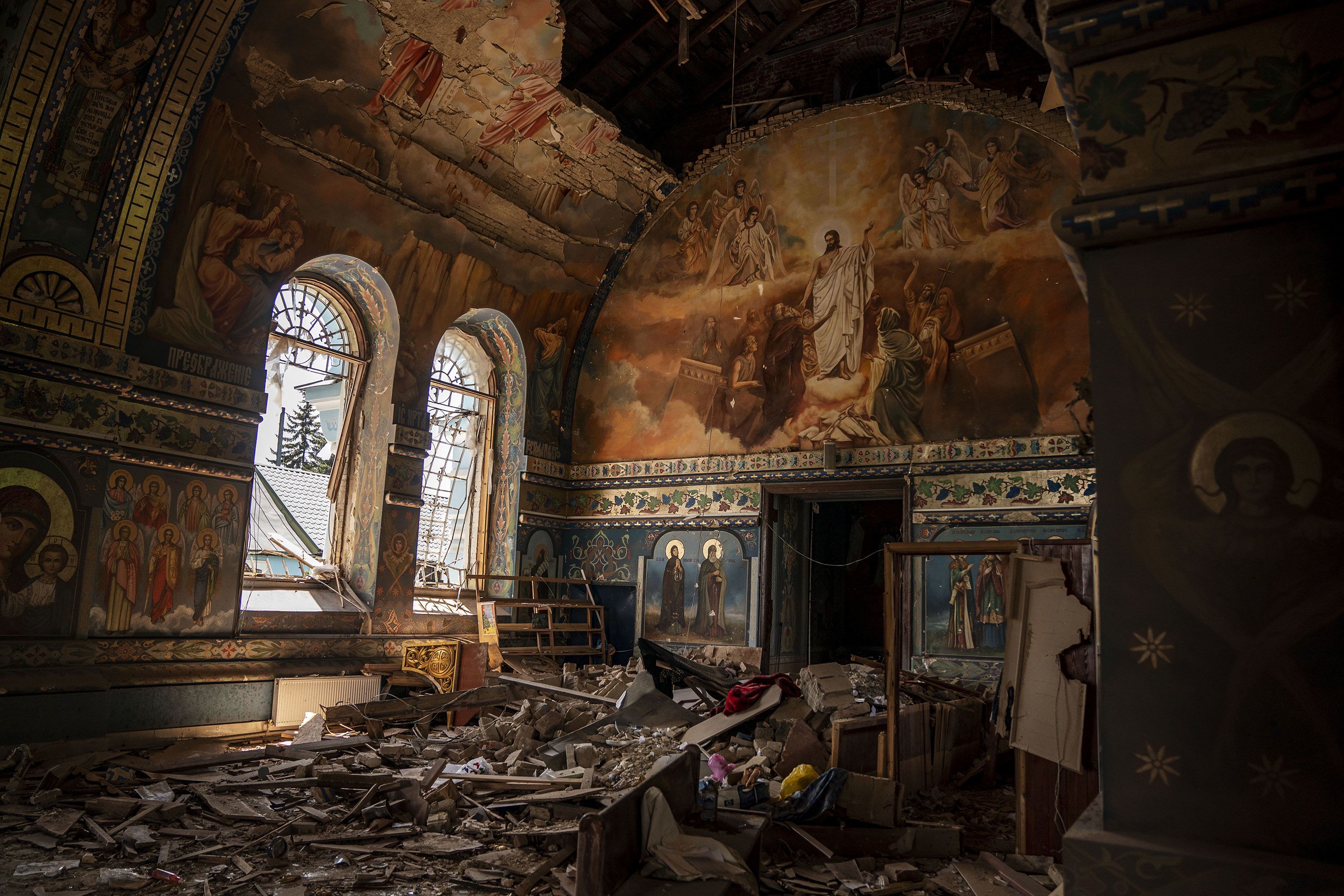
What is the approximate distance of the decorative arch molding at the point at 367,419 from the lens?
37.1 feet

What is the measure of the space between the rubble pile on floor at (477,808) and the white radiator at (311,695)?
498 millimetres

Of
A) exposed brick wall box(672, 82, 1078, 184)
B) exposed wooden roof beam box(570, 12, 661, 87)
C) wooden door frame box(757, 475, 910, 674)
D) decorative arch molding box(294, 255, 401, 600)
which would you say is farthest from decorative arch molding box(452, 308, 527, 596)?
wooden door frame box(757, 475, 910, 674)

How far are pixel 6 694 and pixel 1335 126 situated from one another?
30.9 feet

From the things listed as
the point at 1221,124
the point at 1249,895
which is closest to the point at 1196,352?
the point at 1221,124

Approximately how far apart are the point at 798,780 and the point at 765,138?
397 inches

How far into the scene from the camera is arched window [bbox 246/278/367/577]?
10852 millimetres

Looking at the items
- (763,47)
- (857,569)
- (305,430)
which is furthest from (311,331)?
(857,569)

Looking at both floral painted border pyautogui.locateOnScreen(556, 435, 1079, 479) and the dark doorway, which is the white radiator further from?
the dark doorway

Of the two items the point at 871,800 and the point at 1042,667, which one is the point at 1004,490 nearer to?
the point at 871,800

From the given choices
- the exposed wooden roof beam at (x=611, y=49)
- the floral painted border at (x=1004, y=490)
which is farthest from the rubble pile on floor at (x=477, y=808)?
the exposed wooden roof beam at (x=611, y=49)

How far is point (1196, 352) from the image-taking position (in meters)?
2.18

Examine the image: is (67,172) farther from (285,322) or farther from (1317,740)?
(1317,740)

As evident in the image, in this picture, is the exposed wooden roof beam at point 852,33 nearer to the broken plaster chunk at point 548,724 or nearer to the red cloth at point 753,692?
the red cloth at point 753,692

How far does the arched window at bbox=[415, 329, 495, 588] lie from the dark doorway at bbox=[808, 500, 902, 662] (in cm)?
742
